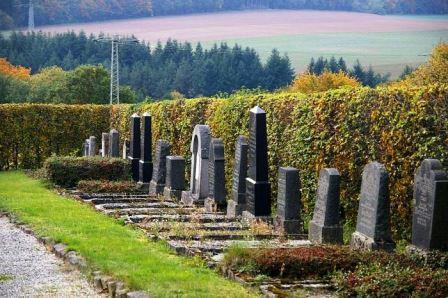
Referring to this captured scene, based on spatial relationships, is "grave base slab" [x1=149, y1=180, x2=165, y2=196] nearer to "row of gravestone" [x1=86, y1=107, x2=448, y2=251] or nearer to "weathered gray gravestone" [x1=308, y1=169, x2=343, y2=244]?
"row of gravestone" [x1=86, y1=107, x2=448, y2=251]

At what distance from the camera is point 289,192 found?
54.4 feet

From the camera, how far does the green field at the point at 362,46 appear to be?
217 ft

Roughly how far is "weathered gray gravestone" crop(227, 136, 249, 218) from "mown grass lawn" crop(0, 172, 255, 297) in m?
2.46

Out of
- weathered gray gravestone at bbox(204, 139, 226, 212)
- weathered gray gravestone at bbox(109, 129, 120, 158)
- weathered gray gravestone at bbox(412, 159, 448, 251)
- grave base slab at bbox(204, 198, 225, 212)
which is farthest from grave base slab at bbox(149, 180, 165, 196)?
weathered gray gravestone at bbox(412, 159, 448, 251)

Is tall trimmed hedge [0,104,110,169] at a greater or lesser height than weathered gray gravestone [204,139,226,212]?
lesser

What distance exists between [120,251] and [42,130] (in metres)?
30.5

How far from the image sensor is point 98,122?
44750 millimetres

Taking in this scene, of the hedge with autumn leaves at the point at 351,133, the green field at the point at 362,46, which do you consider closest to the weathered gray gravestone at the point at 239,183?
the hedge with autumn leaves at the point at 351,133

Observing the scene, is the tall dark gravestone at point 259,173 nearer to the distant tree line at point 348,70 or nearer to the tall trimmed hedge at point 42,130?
the tall trimmed hedge at point 42,130

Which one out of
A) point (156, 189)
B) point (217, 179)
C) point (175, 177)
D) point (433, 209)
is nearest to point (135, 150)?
point (156, 189)

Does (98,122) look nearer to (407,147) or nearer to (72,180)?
(72,180)

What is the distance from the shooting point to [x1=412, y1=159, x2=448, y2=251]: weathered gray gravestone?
12258 millimetres

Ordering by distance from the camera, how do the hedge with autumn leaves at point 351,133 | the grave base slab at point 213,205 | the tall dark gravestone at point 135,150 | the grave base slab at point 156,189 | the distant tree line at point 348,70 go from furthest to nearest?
1. the distant tree line at point 348,70
2. the tall dark gravestone at point 135,150
3. the grave base slab at point 156,189
4. the grave base slab at point 213,205
5. the hedge with autumn leaves at point 351,133

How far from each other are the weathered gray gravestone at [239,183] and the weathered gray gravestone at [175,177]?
14.6 feet
